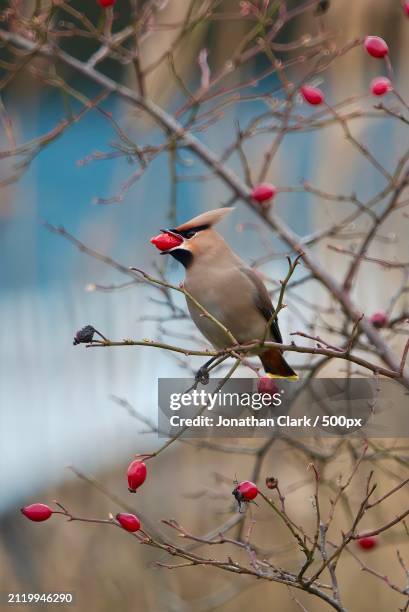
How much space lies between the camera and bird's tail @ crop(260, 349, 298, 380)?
185 cm

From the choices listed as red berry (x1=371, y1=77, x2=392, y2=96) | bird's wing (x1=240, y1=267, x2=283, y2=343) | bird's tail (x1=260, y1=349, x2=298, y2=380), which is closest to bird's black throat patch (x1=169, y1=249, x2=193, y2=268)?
bird's wing (x1=240, y1=267, x2=283, y2=343)

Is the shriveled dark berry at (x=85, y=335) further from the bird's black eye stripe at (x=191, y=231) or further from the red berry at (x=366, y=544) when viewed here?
the red berry at (x=366, y=544)

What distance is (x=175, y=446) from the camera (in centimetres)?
286

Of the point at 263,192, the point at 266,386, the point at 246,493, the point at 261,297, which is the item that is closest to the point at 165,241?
the point at 263,192

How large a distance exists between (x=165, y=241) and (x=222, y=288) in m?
0.35

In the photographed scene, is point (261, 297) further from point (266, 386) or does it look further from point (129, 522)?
point (129, 522)

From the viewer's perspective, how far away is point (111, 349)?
2629 mm

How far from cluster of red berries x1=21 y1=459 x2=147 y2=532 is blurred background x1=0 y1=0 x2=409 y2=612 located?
100 centimetres

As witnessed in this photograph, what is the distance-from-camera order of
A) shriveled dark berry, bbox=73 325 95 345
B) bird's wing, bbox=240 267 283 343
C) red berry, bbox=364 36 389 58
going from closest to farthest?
shriveled dark berry, bbox=73 325 95 345 < red berry, bbox=364 36 389 58 < bird's wing, bbox=240 267 283 343

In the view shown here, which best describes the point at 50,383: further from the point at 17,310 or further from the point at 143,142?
the point at 143,142

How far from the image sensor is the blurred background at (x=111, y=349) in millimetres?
2523

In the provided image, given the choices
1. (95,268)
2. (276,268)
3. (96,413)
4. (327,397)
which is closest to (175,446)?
(96,413)

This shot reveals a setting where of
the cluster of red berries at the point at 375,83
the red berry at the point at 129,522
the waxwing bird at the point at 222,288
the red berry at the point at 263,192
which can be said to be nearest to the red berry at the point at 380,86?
the cluster of red berries at the point at 375,83

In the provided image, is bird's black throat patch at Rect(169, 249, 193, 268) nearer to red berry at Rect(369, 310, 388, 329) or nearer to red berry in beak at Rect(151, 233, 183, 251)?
red berry in beak at Rect(151, 233, 183, 251)
